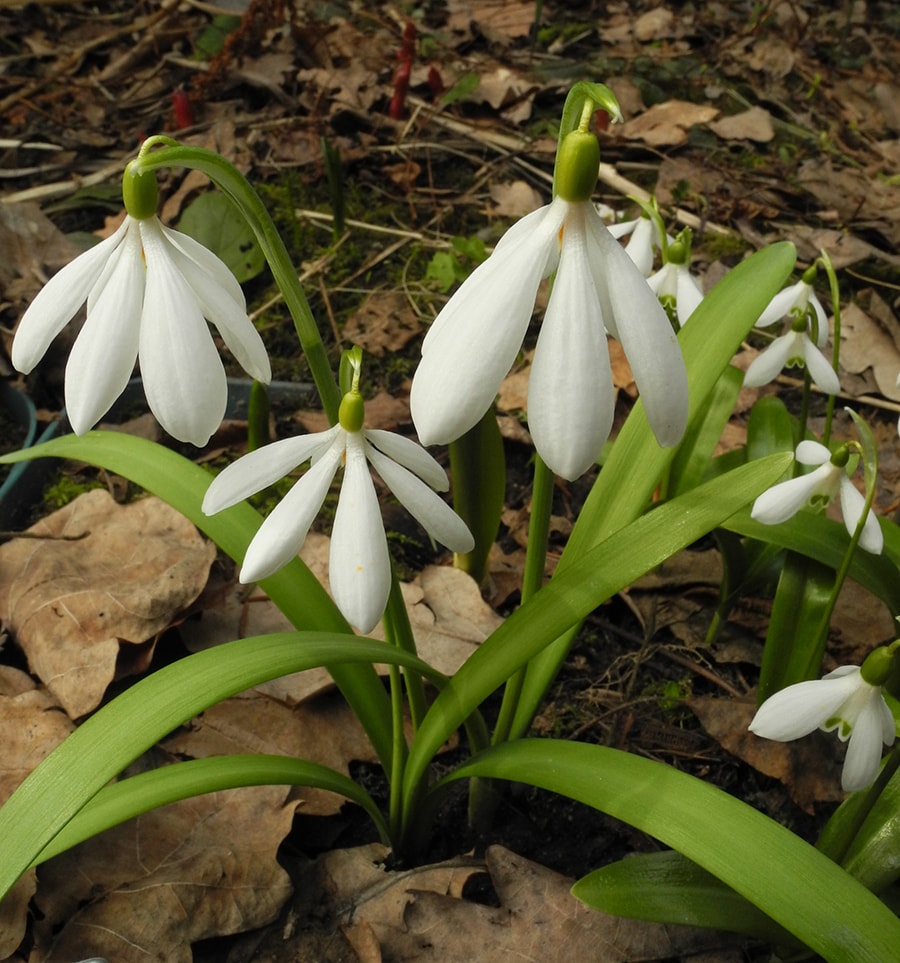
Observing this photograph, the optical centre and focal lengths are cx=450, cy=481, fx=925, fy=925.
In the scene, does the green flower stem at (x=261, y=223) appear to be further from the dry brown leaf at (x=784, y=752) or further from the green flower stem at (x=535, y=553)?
the dry brown leaf at (x=784, y=752)

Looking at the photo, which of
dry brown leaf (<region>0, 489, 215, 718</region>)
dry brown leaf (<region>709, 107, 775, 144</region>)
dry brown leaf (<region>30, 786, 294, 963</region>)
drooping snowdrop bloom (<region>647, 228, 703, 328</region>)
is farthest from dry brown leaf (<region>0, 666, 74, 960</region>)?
dry brown leaf (<region>709, 107, 775, 144</region>)

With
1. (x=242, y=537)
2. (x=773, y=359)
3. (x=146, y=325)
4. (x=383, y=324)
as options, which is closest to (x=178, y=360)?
(x=146, y=325)

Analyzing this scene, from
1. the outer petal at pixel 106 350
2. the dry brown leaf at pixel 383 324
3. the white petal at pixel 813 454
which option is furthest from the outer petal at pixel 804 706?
the dry brown leaf at pixel 383 324

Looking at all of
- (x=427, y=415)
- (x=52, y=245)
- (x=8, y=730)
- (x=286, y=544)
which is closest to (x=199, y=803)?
(x=8, y=730)

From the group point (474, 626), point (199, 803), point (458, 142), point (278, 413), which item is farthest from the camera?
point (458, 142)

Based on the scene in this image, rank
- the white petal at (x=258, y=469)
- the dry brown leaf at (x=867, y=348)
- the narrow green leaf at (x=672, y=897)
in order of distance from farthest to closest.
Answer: the dry brown leaf at (x=867, y=348), the narrow green leaf at (x=672, y=897), the white petal at (x=258, y=469)

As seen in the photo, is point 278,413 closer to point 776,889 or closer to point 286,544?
point 286,544

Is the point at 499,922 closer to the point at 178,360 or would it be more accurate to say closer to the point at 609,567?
the point at 609,567
